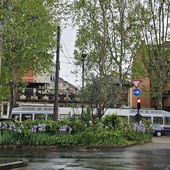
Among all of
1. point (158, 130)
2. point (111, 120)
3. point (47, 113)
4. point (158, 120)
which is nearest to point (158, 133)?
point (158, 130)

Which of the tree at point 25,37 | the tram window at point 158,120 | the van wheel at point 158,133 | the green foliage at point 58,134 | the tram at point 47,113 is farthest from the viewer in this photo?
the tram window at point 158,120

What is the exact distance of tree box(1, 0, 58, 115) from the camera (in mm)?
16047

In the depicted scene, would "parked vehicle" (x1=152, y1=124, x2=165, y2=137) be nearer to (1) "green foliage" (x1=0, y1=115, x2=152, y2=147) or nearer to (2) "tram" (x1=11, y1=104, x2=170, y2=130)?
(2) "tram" (x1=11, y1=104, x2=170, y2=130)

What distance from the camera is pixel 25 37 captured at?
18.5 metres

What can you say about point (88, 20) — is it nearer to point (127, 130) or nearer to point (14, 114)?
point (14, 114)

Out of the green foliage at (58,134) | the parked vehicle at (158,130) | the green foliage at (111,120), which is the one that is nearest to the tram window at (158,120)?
the parked vehicle at (158,130)

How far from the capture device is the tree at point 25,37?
16.0 metres

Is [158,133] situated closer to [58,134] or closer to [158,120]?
[158,120]

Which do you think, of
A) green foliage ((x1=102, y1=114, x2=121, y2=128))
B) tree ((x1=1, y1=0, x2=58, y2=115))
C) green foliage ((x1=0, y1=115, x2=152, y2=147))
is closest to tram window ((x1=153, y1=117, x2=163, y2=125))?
tree ((x1=1, y1=0, x2=58, y2=115))

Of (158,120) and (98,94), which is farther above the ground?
(98,94)

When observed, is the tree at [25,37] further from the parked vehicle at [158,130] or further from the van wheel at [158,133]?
the van wheel at [158,133]

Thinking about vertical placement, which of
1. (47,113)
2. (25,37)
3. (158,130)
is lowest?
(158,130)

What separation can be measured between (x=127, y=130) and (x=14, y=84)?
54.4 feet

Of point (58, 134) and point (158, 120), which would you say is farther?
point (158, 120)
